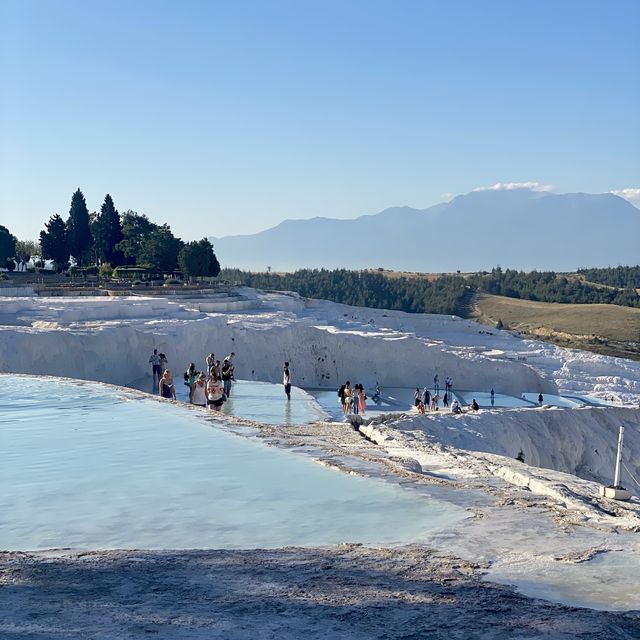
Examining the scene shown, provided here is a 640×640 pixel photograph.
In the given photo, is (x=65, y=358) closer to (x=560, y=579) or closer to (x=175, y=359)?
(x=175, y=359)

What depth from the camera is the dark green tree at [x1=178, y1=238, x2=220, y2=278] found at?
186ft

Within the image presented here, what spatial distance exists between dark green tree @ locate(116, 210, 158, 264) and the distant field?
1115 inches

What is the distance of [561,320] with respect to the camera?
74.0 meters

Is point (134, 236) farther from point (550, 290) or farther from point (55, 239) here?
point (550, 290)

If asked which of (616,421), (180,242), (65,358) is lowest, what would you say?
(616,421)

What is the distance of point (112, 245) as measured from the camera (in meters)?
63.2

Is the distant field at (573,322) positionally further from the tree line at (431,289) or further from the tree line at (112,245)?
the tree line at (112,245)

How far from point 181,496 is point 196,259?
166 feet

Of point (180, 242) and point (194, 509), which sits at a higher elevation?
point (180, 242)

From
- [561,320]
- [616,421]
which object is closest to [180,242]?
[561,320]

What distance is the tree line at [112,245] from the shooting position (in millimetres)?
56938

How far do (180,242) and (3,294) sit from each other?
Answer: 86.2 ft

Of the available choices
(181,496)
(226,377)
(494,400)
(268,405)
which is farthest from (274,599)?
(494,400)

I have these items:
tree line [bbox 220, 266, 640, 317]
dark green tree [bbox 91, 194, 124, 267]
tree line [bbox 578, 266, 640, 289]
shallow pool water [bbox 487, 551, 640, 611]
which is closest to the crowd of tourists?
shallow pool water [bbox 487, 551, 640, 611]
